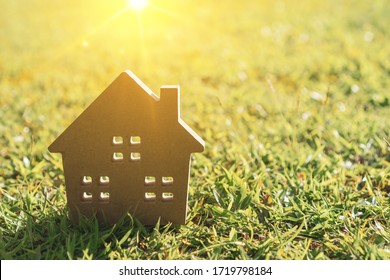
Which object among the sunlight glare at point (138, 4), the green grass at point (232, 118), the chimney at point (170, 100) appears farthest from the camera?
the sunlight glare at point (138, 4)

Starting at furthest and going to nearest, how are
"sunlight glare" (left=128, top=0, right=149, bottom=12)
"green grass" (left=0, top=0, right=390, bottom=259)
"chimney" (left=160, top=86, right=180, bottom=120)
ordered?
1. "sunlight glare" (left=128, top=0, right=149, bottom=12)
2. "green grass" (left=0, top=0, right=390, bottom=259)
3. "chimney" (left=160, top=86, right=180, bottom=120)

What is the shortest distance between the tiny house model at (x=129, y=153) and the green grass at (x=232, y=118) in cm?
10

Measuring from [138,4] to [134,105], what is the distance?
4663 millimetres

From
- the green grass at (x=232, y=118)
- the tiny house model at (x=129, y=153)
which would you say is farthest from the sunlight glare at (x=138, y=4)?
the tiny house model at (x=129, y=153)

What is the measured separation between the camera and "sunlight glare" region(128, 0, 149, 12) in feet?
21.6

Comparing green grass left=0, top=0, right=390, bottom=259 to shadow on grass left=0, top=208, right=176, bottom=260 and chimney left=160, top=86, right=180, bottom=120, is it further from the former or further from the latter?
chimney left=160, top=86, right=180, bottom=120

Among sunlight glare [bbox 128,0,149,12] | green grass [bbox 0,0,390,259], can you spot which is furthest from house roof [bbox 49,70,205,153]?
sunlight glare [bbox 128,0,149,12]

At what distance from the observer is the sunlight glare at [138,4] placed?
21.6ft

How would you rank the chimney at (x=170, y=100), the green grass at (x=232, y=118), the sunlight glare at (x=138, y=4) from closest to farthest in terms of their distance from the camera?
the chimney at (x=170, y=100) → the green grass at (x=232, y=118) → the sunlight glare at (x=138, y=4)

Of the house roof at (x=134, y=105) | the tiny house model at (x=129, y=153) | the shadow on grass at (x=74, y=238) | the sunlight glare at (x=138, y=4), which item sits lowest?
the shadow on grass at (x=74, y=238)

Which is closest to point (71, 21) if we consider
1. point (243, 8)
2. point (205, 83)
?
point (243, 8)

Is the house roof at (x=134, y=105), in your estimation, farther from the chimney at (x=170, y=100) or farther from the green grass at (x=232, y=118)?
the green grass at (x=232, y=118)

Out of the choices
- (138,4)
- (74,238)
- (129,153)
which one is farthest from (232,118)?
(138,4)
